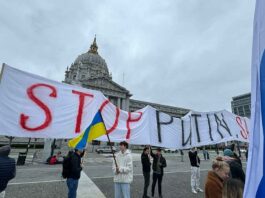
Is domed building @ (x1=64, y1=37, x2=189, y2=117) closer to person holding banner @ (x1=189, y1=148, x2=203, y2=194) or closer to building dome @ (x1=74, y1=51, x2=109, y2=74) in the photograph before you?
building dome @ (x1=74, y1=51, x2=109, y2=74)

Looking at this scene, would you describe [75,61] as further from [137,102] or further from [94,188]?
[94,188]

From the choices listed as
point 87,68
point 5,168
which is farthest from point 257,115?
point 87,68

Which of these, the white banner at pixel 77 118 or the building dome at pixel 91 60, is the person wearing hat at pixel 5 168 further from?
the building dome at pixel 91 60

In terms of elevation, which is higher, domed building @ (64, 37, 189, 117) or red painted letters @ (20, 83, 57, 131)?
domed building @ (64, 37, 189, 117)

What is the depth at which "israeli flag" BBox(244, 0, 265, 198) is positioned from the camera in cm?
150

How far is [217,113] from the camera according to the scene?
6.09 metres

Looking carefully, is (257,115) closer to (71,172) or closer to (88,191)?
(71,172)

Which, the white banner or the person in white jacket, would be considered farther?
the person in white jacket

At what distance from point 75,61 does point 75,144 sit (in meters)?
85.1

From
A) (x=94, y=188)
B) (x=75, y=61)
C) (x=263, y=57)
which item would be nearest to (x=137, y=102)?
(x=75, y=61)

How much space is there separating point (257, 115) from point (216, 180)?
149 cm

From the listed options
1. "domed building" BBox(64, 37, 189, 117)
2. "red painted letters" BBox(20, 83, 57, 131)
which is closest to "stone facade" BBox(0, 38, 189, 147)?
"domed building" BBox(64, 37, 189, 117)

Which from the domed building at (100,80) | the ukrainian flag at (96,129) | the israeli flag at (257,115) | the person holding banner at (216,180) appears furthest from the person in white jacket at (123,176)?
the domed building at (100,80)

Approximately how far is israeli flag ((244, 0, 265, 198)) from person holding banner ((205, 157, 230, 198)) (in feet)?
3.76
